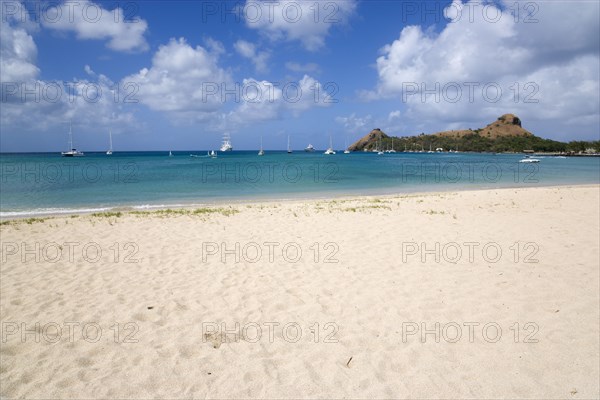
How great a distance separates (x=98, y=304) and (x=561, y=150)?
19948 centimetres

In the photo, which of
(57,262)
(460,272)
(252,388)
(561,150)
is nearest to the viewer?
(252,388)

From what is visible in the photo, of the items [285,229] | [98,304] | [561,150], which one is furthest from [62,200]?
[561,150]

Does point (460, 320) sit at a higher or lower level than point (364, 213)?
lower

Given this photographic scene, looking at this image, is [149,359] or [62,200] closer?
[149,359]

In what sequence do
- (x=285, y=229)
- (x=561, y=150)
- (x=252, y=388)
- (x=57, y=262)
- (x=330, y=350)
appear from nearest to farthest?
(x=252, y=388) → (x=330, y=350) → (x=57, y=262) → (x=285, y=229) → (x=561, y=150)

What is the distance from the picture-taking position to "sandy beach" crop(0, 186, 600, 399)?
4086mm

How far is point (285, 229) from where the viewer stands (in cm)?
1159

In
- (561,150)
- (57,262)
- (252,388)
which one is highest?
(561,150)

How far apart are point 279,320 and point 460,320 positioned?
301cm

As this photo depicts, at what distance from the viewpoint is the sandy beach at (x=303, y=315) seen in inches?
161

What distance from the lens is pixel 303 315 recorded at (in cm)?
561

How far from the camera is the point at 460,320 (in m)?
5.46

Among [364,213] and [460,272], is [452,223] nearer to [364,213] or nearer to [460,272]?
[364,213]

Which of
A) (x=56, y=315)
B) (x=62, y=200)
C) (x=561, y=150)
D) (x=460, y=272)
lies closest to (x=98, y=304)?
(x=56, y=315)
